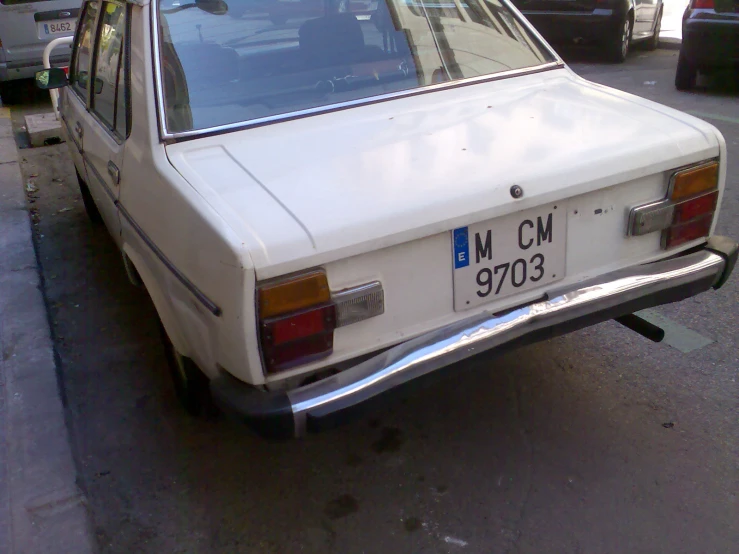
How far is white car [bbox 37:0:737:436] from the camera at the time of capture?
84.8 inches

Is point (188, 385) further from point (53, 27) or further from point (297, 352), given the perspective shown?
point (53, 27)

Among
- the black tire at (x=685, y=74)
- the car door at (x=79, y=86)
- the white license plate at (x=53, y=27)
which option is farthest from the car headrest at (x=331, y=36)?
the white license plate at (x=53, y=27)

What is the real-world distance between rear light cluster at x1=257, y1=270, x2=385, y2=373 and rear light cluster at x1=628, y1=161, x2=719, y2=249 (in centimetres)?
99

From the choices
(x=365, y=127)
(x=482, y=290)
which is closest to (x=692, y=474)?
(x=482, y=290)

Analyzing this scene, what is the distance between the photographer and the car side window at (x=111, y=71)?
3.11 meters

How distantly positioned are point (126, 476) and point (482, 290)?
1550 millimetres

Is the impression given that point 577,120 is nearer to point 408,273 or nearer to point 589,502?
point 408,273

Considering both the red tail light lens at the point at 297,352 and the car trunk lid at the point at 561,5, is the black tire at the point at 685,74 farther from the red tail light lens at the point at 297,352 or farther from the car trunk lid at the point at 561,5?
the red tail light lens at the point at 297,352

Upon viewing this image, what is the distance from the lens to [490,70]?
3203 millimetres

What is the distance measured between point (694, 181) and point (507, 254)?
75 cm

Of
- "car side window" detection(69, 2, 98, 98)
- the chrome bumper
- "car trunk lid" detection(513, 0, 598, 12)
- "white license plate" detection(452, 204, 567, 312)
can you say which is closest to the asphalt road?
the chrome bumper

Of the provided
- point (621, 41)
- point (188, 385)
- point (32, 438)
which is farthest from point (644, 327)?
point (621, 41)

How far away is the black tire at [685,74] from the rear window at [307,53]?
5581 millimetres

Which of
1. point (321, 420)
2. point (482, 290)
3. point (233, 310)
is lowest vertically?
point (321, 420)
